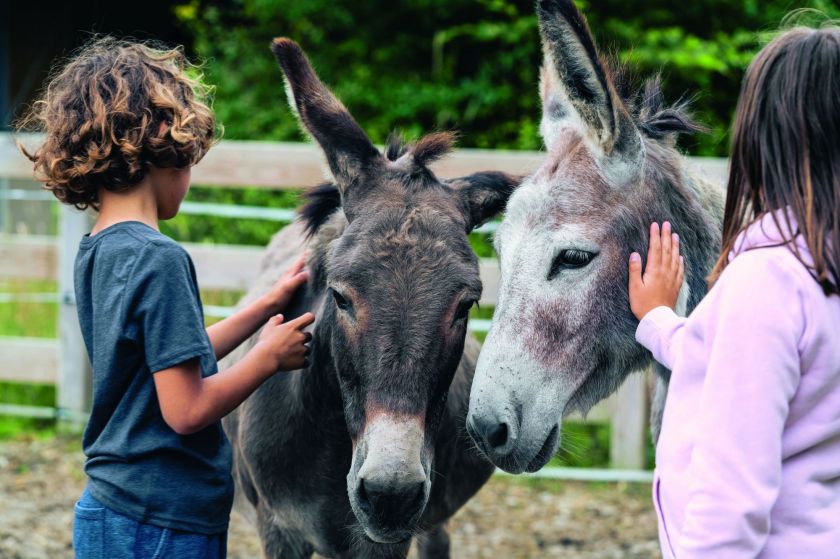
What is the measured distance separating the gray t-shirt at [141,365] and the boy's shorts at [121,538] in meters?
0.02

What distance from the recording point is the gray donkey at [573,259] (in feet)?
7.35

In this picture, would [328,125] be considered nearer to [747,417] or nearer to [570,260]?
[570,260]

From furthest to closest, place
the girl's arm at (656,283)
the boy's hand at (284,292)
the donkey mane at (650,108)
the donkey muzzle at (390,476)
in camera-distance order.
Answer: the boy's hand at (284,292) < the donkey mane at (650,108) < the donkey muzzle at (390,476) < the girl's arm at (656,283)

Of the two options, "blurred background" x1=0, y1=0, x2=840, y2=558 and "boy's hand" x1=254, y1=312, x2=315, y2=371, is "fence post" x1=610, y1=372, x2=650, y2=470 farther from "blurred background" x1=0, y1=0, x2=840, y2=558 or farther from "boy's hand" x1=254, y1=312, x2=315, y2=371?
"boy's hand" x1=254, y1=312, x2=315, y2=371

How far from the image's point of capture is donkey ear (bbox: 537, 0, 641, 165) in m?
2.25

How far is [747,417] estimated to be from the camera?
1.45m

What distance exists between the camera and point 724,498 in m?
1.45

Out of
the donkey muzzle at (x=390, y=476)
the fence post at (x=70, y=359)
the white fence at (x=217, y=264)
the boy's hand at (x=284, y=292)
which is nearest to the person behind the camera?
the donkey muzzle at (x=390, y=476)

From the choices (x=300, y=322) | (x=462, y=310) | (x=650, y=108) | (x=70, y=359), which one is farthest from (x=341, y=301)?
(x=70, y=359)

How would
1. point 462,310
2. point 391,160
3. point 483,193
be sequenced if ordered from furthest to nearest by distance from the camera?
point 391,160, point 483,193, point 462,310

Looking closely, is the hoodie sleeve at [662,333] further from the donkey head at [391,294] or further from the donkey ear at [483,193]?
the donkey ear at [483,193]

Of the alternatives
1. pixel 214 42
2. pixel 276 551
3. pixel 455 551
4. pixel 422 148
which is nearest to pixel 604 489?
pixel 455 551

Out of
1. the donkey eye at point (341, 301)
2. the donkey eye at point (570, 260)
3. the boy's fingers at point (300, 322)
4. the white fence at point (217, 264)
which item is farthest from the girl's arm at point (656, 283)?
the white fence at point (217, 264)

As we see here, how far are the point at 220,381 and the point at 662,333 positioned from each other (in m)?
1.03
